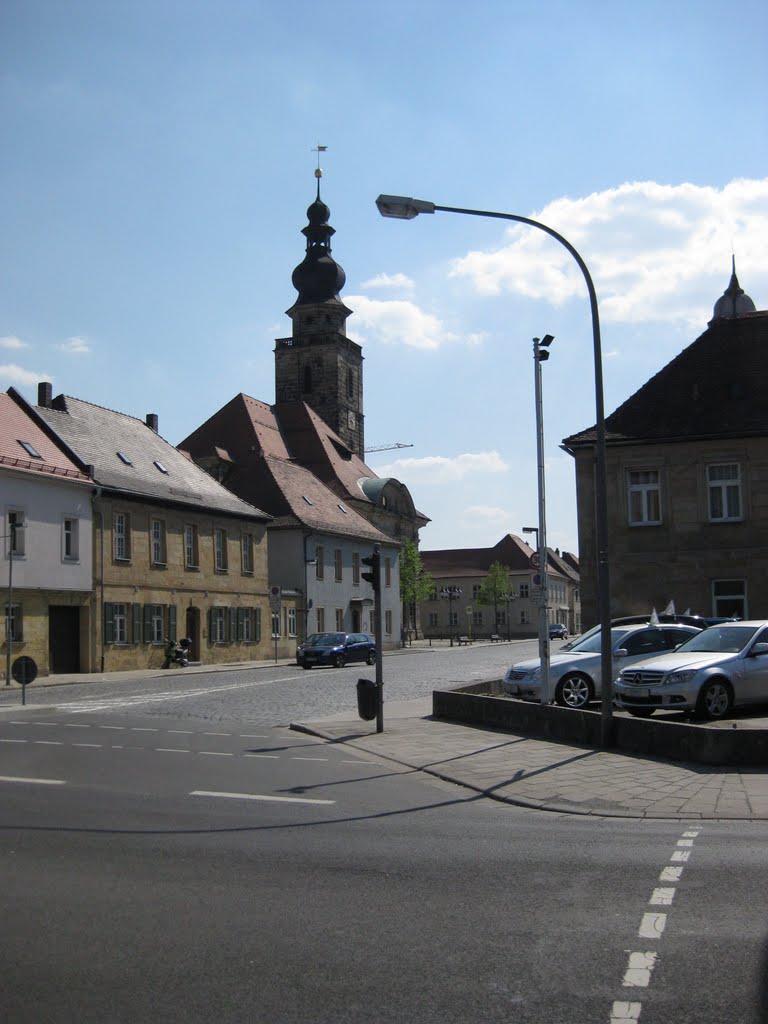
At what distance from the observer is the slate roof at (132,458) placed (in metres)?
43.3

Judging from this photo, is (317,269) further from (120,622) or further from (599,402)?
(599,402)

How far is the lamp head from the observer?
14.6m

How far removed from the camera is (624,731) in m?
15.1

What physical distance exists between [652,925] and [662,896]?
30.6 inches

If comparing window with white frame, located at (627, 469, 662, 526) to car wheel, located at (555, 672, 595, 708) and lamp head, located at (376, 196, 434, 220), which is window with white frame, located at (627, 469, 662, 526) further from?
lamp head, located at (376, 196, 434, 220)

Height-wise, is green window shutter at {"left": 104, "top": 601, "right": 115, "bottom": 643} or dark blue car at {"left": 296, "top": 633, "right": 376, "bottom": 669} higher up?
green window shutter at {"left": 104, "top": 601, "right": 115, "bottom": 643}

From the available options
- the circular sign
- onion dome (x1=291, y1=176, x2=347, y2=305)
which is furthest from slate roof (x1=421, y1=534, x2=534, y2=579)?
the circular sign

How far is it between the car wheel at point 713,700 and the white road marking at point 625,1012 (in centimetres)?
1204

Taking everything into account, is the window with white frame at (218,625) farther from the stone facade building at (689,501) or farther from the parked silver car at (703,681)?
the parked silver car at (703,681)

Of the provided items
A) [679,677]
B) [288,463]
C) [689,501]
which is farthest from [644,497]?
[288,463]

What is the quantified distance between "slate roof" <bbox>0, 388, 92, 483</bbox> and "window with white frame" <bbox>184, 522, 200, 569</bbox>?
7440 millimetres

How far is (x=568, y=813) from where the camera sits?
10906mm

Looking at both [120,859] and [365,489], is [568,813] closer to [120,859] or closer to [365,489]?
[120,859]

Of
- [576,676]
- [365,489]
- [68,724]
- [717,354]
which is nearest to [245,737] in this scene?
[68,724]
